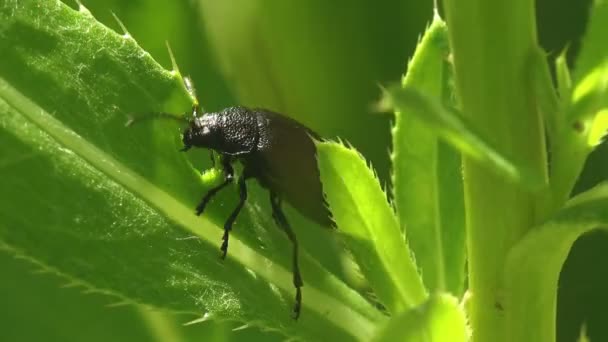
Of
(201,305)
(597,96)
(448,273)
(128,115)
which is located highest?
(128,115)

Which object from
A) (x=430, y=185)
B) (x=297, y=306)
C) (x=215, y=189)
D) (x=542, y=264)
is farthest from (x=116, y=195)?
(x=542, y=264)

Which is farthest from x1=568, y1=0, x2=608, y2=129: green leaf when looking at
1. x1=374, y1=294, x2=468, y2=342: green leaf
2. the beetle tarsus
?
the beetle tarsus

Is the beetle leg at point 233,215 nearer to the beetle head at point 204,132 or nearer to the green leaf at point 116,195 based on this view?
the green leaf at point 116,195

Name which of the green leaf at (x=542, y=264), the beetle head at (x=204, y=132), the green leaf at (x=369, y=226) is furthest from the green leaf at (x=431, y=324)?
the beetle head at (x=204, y=132)

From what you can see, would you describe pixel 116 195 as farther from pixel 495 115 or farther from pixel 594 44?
pixel 594 44

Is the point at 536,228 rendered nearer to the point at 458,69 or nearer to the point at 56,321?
the point at 458,69

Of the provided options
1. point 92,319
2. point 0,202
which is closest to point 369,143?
point 92,319
